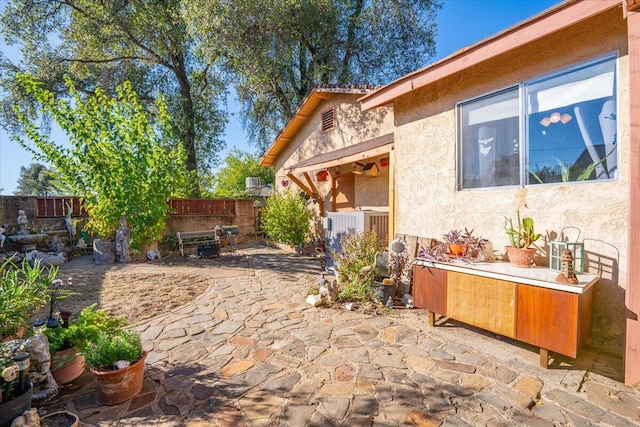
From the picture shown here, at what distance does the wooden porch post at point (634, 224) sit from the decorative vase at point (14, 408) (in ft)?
17.4

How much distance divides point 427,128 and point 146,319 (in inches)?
229

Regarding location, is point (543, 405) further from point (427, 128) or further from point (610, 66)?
point (427, 128)

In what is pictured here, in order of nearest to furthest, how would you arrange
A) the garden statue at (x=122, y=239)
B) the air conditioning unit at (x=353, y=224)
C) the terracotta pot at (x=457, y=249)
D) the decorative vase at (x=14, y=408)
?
the decorative vase at (x=14, y=408), the terracotta pot at (x=457, y=249), the air conditioning unit at (x=353, y=224), the garden statue at (x=122, y=239)

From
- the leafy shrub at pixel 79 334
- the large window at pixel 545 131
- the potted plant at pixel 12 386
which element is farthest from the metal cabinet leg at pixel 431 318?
Result: the potted plant at pixel 12 386

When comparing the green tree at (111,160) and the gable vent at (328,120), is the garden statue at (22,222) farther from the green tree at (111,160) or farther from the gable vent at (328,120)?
the gable vent at (328,120)

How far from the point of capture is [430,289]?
4.37 m

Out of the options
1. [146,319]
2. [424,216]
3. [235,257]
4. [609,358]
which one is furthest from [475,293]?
[235,257]

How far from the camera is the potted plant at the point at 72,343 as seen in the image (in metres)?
2.96

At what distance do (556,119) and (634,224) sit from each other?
1715 millimetres

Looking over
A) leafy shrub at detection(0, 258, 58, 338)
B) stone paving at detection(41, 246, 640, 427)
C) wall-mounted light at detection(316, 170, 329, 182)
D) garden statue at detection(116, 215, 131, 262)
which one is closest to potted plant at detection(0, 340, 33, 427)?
stone paving at detection(41, 246, 640, 427)

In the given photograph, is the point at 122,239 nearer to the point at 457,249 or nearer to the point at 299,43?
the point at 457,249

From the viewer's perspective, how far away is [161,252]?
37.6 ft

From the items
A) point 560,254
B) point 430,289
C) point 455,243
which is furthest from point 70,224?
point 560,254

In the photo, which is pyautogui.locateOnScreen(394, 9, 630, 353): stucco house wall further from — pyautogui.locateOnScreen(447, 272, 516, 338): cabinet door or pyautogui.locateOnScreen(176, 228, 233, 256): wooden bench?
pyautogui.locateOnScreen(176, 228, 233, 256): wooden bench
